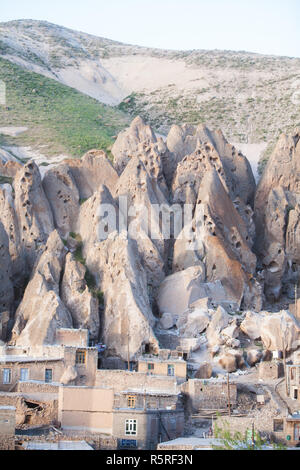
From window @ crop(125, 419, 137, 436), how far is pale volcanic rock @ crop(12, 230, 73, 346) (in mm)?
10571

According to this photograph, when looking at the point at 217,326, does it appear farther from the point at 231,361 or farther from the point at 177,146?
the point at 177,146

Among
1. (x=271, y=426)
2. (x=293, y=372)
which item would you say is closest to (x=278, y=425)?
(x=271, y=426)

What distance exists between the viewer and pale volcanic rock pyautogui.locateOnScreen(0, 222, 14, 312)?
71312mm

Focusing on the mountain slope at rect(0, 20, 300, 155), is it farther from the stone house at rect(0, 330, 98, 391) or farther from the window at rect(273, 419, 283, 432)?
the window at rect(273, 419, 283, 432)

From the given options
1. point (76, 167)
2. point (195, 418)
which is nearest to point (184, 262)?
point (76, 167)

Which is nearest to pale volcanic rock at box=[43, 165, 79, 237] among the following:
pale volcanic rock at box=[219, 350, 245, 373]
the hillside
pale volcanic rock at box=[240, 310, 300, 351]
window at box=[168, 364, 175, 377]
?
pale volcanic rock at box=[240, 310, 300, 351]

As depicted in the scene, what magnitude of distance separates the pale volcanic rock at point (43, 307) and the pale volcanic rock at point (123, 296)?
6.59 feet

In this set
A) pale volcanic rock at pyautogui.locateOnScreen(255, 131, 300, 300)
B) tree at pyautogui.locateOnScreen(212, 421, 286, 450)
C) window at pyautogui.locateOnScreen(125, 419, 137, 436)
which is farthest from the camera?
pale volcanic rock at pyautogui.locateOnScreen(255, 131, 300, 300)

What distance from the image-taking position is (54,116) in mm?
108688

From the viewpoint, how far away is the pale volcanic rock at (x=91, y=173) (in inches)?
3292

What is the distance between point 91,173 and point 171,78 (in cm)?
5471

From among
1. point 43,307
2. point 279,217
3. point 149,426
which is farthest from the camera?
point 279,217

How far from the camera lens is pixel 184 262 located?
77.4 metres

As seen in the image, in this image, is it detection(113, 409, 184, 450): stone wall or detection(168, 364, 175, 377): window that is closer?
detection(113, 409, 184, 450): stone wall
